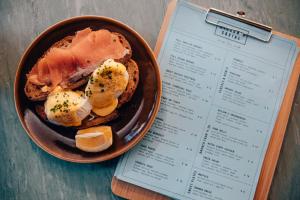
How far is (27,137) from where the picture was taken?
1109 mm

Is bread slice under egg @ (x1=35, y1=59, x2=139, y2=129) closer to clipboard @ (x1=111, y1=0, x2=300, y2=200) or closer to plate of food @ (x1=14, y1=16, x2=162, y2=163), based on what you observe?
plate of food @ (x1=14, y1=16, x2=162, y2=163)

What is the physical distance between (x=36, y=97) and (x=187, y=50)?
50 cm

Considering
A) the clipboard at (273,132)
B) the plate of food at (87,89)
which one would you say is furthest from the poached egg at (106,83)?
the clipboard at (273,132)

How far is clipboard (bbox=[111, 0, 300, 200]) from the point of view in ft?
3.56

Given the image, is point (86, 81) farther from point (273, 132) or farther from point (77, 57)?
point (273, 132)

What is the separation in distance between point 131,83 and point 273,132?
19.2 inches

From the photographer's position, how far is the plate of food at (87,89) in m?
1.01

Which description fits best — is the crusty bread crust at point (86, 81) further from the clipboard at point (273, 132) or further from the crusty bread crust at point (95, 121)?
the clipboard at point (273, 132)

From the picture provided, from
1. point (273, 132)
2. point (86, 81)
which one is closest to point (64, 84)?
point (86, 81)

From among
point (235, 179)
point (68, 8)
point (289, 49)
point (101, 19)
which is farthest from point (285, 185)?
point (68, 8)

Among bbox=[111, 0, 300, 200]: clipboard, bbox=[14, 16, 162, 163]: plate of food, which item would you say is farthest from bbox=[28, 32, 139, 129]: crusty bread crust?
bbox=[111, 0, 300, 200]: clipboard

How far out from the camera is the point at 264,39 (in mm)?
1120

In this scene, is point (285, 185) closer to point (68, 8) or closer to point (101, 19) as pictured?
point (101, 19)

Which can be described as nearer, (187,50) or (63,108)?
(63,108)
